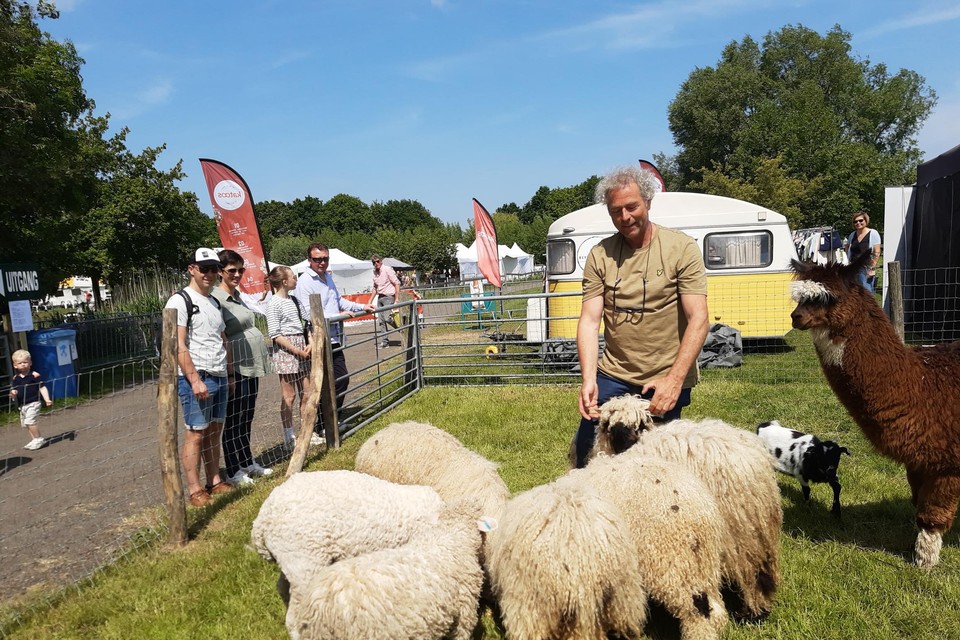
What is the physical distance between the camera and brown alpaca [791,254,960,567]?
325 cm

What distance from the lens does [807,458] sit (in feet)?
14.1

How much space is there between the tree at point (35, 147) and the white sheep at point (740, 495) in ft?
40.4

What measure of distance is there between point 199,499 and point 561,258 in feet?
25.7

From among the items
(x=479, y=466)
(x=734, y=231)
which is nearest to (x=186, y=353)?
(x=479, y=466)

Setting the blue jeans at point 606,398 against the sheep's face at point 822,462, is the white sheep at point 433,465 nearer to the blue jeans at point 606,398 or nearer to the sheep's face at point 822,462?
the blue jeans at point 606,398

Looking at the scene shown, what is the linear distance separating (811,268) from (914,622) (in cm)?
190

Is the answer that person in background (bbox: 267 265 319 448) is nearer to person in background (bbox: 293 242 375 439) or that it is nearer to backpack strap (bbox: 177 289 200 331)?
person in background (bbox: 293 242 375 439)

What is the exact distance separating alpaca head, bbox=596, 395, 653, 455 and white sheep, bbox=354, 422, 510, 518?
0.80 metres

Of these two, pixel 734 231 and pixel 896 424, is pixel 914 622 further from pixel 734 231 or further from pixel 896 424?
pixel 734 231

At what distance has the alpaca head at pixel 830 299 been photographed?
3275mm

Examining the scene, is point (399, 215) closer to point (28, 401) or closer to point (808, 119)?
point (808, 119)

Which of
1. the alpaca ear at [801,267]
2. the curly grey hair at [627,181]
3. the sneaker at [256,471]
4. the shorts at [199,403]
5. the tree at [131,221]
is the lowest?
the sneaker at [256,471]

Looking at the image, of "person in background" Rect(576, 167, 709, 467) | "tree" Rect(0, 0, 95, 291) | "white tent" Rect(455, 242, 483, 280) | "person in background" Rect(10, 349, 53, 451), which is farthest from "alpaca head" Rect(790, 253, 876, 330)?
"white tent" Rect(455, 242, 483, 280)

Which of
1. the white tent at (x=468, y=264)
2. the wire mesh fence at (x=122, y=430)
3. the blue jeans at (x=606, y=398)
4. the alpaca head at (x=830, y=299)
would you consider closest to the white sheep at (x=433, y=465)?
the blue jeans at (x=606, y=398)
